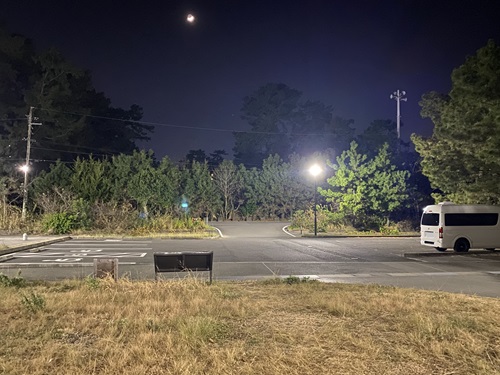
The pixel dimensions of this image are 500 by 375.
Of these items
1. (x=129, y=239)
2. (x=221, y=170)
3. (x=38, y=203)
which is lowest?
(x=129, y=239)

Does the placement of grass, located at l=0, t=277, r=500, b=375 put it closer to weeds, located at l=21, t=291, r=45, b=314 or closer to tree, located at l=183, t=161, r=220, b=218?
weeds, located at l=21, t=291, r=45, b=314

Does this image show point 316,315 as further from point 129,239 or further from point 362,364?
point 129,239

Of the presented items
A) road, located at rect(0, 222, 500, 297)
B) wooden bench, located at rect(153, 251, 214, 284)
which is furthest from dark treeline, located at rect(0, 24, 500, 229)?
wooden bench, located at rect(153, 251, 214, 284)

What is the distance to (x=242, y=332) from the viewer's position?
5.88 metres

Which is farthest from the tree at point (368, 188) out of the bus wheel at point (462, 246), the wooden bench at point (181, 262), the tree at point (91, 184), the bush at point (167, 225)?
the wooden bench at point (181, 262)

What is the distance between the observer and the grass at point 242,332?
15.0 feet

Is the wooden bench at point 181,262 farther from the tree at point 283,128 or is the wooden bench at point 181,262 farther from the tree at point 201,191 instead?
A: the tree at point 283,128

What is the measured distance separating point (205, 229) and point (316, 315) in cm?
2574

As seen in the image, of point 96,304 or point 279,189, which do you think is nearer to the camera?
point 96,304

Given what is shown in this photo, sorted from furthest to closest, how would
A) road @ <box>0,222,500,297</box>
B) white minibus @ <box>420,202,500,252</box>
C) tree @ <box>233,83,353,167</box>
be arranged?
tree @ <box>233,83,353,167</box> < white minibus @ <box>420,202,500,252</box> < road @ <box>0,222,500,297</box>

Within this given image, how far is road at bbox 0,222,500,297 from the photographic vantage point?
41.0ft

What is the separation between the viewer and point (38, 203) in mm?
33062

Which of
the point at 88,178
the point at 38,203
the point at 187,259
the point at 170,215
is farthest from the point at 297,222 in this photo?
the point at 187,259

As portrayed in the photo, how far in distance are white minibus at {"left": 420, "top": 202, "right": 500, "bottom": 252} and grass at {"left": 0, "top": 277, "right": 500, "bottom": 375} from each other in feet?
38.6
